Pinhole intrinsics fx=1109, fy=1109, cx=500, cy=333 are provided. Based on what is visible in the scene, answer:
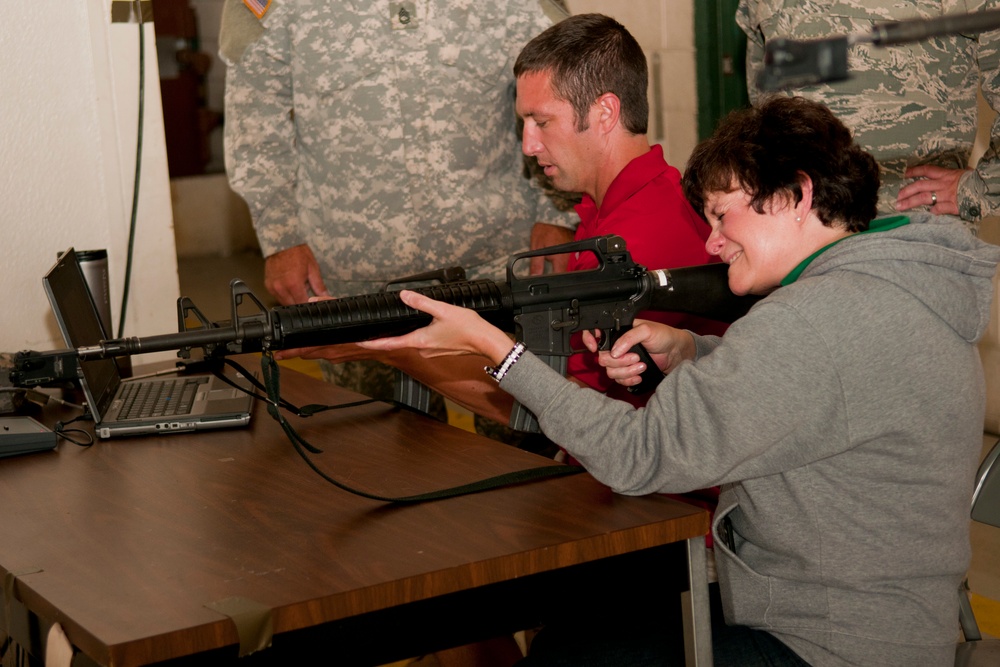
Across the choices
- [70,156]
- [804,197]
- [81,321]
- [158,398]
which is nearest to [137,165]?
[70,156]

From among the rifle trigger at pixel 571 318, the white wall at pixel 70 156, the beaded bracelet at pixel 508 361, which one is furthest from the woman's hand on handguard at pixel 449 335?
the white wall at pixel 70 156

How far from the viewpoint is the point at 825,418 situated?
119 cm

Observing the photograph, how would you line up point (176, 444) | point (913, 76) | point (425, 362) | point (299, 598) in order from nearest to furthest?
point (299, 598) → point (176, 444) → point (425, 362) → point (913, 76)

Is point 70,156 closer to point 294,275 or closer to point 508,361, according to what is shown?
point 294,275

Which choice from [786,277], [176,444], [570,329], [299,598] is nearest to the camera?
[299,598]

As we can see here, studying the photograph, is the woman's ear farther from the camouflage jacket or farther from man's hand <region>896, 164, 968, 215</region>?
the camouflage jacket

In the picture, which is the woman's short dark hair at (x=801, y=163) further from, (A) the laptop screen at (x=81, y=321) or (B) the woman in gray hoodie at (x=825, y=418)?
(A) the laptop screen at (x=81, y=321)

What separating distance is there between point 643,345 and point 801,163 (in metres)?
0.39

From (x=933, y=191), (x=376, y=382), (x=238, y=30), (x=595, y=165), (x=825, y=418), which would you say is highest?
(x=238, y=30)

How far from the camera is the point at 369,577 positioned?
111cm

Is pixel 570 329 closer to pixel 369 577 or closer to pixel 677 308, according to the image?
pixel 677 308

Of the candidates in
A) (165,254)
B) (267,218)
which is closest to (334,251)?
(267,218)

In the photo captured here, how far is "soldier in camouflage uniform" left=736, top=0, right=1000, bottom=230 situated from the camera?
2.16 metres

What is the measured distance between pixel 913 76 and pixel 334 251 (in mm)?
1308
